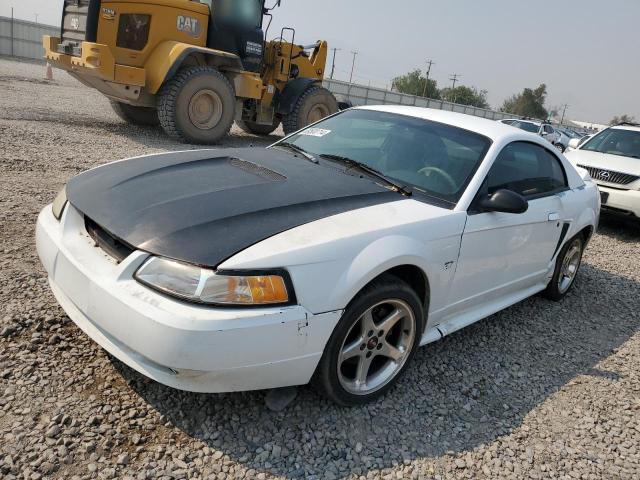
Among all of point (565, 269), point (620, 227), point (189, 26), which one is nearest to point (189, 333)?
point (565, 269)

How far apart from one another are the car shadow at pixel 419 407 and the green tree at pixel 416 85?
7733cm

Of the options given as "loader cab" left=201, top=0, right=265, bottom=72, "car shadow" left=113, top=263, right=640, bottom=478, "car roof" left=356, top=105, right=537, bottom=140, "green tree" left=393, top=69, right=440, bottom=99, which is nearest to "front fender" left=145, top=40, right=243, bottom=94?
"loader cab" left=201, top=0, right=265, bottom=72

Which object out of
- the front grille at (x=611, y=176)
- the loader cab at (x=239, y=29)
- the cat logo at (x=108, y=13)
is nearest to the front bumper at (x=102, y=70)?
the cat logo at (x=108, y=13)

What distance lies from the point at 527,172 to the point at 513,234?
63 cm

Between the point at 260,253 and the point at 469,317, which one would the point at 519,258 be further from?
the point at 260,253

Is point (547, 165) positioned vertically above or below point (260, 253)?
above

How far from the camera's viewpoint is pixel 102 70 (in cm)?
817

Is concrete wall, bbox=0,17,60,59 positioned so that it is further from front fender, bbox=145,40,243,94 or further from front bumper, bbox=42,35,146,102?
front fender, bbox=145,40,243,94

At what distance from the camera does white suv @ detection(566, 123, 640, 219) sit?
282 inches

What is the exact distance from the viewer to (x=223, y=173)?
2.97 metres

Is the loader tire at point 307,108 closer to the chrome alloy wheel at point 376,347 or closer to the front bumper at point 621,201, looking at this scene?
the front bumper at point 621,201

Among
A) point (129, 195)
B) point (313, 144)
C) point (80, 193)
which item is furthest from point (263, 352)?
point (313, 144)

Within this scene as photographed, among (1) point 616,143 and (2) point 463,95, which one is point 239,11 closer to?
(1) point 616,143

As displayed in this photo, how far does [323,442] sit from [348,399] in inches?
10.7
